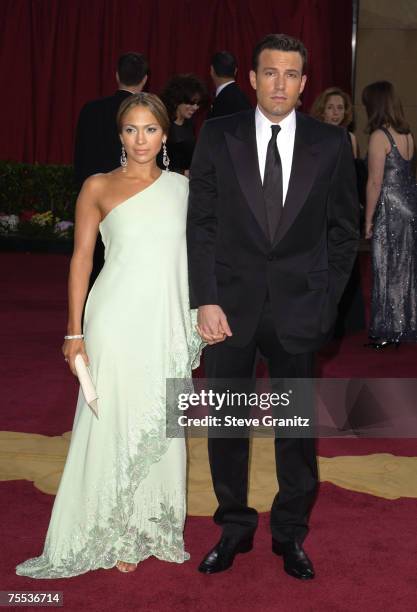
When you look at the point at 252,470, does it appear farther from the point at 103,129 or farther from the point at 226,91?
the point at 226,91

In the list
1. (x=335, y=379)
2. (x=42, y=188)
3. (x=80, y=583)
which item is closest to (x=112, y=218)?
(x=80, y=583)

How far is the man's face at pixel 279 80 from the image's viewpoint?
10.0 feet

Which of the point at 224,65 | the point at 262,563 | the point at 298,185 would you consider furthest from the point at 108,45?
the point at 262,563

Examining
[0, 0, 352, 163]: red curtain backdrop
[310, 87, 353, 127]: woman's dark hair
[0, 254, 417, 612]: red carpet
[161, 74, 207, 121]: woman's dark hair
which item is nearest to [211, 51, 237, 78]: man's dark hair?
[161, 74, 207, 121]: woman's dark hair

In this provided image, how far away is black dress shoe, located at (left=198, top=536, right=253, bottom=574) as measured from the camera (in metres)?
3.36

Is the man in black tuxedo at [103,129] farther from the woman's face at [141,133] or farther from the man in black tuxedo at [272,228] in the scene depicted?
the man in black tuxedo at [272,228]

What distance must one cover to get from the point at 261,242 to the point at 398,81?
32.4 feet

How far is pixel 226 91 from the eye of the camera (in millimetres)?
7242

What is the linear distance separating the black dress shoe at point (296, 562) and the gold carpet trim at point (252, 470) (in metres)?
0.62

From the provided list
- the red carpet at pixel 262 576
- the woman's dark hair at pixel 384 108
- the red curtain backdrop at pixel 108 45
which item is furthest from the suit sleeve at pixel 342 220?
the red curtain backdrop at pixel 108 45

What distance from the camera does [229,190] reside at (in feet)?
10.3

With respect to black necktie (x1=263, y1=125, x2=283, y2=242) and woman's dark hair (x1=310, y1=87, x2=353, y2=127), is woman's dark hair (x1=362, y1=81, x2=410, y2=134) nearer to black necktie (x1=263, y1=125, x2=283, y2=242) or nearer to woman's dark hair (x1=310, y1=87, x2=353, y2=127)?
woman's dark hair (x1=310, y1=87, x2=353, y2=127)

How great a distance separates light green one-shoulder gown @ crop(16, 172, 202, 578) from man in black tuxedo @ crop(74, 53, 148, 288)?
2265 mm

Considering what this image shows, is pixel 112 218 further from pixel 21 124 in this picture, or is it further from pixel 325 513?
pixel 21 124
